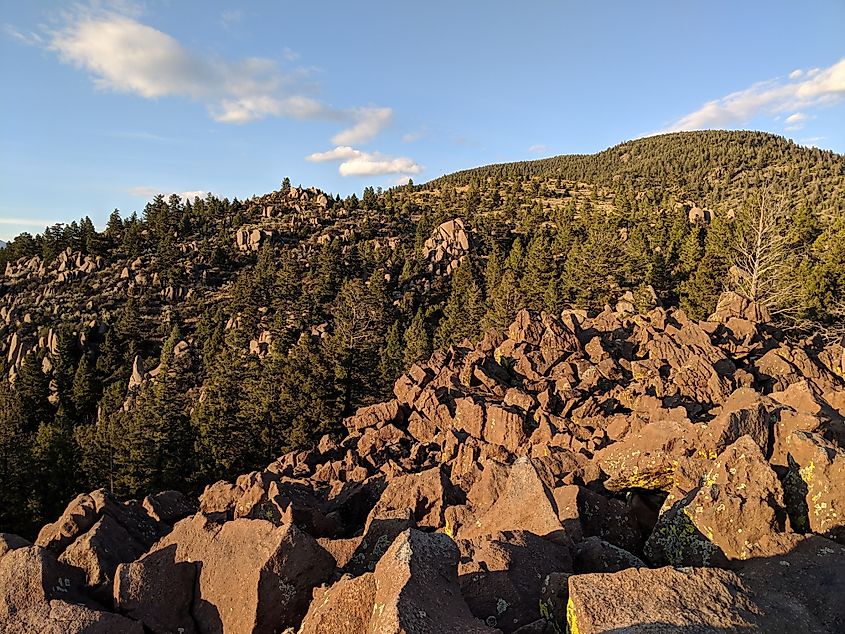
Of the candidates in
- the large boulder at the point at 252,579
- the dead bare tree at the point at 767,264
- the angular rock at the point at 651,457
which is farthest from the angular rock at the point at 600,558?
the dead bare tree at the point at 767,264

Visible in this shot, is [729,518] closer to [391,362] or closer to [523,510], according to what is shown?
[523,510]

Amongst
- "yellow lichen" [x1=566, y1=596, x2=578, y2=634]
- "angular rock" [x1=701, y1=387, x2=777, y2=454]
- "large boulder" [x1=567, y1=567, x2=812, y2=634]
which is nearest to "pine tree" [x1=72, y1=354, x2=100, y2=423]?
"angular rock" [x1=701, y1=387, x2=777, y2=454]

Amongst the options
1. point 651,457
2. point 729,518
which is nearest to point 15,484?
point 651,457

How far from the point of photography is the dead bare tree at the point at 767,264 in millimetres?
35906

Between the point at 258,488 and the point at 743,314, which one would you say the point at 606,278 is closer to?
the point at 743,314

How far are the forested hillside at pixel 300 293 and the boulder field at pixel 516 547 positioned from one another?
23.4 meters

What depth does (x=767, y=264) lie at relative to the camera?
1515 inches

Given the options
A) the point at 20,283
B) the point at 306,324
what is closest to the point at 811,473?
the point at 306,324

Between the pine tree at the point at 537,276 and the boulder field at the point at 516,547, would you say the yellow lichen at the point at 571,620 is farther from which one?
the pine tree at the point at 537,276

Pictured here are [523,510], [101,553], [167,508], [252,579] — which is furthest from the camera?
[167,508]

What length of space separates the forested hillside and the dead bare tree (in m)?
0.21

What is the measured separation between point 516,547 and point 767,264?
1611 inches

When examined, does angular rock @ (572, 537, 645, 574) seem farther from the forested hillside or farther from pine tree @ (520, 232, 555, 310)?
pine tree @ (520, 232, 555, 310)

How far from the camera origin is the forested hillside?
117 ft
